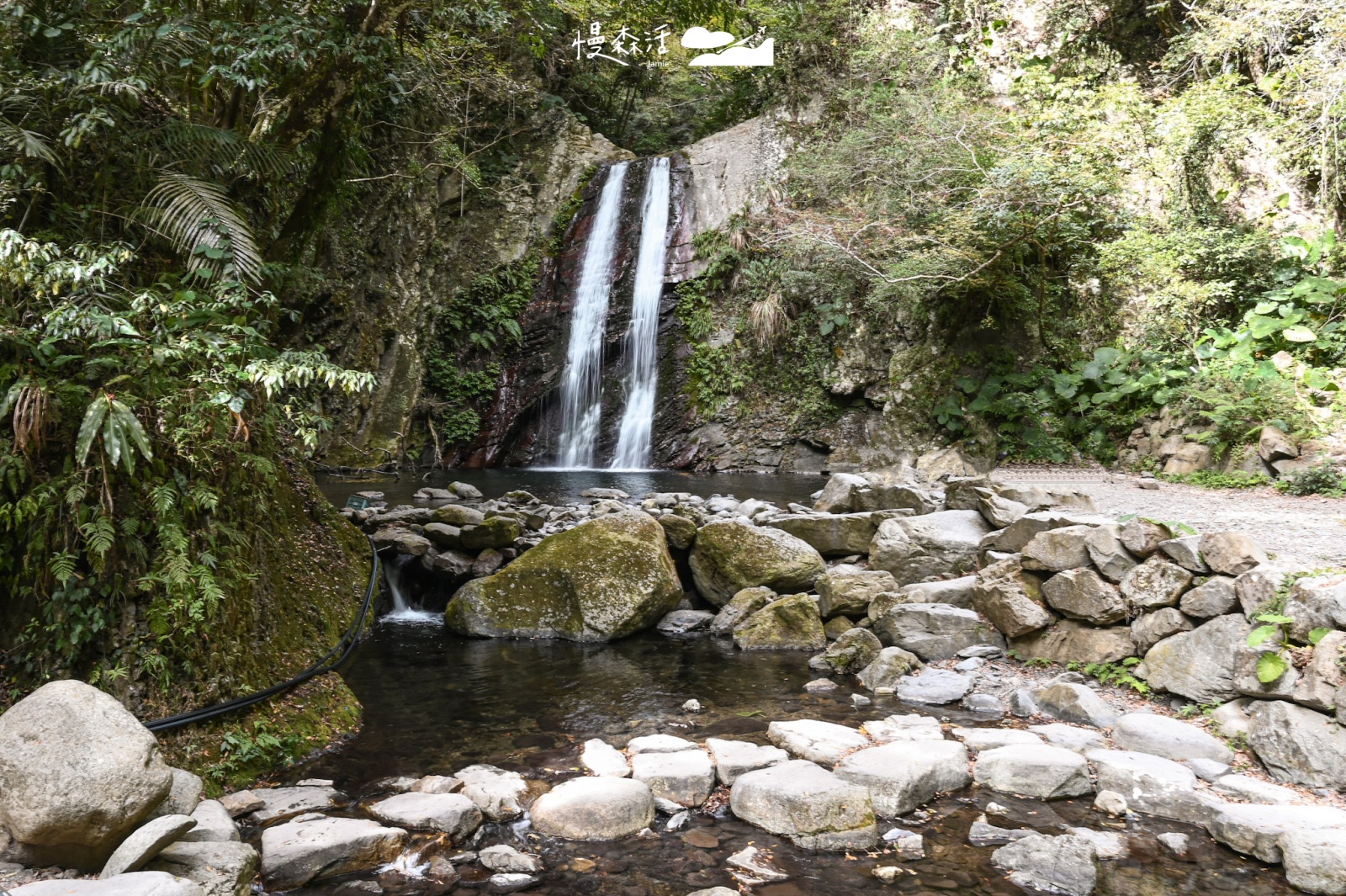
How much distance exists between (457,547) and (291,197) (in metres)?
3.43

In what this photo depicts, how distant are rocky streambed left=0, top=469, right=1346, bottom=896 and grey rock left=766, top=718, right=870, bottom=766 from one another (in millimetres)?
20

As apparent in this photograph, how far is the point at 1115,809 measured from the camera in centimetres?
345

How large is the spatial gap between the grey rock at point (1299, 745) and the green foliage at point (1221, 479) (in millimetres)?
5636

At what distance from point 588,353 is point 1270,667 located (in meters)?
14.6

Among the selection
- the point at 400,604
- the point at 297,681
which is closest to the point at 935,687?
the point at 297,681

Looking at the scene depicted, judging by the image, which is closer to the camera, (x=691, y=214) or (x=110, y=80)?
(x=110, y=80)

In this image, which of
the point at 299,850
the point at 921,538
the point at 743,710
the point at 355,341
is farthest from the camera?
the point at 355,341

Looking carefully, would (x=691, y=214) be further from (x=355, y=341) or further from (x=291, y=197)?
(x=291, y=197)

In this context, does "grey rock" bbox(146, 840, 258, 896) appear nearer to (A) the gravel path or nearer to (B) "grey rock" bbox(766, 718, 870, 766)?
(B) "grey rock" bbox(766, 718, 870, 766)

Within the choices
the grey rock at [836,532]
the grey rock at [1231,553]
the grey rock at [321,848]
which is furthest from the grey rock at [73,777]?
the grey rock at [836,532]

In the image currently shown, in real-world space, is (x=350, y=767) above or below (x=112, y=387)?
below

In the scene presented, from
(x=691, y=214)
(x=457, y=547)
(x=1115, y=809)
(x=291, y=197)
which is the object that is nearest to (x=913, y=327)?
(x=691, y=214)

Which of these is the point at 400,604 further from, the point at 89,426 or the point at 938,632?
the point at 938,632

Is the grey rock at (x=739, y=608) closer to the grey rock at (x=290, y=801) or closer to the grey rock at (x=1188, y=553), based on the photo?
the grey rock at (x=1188, y=553)
